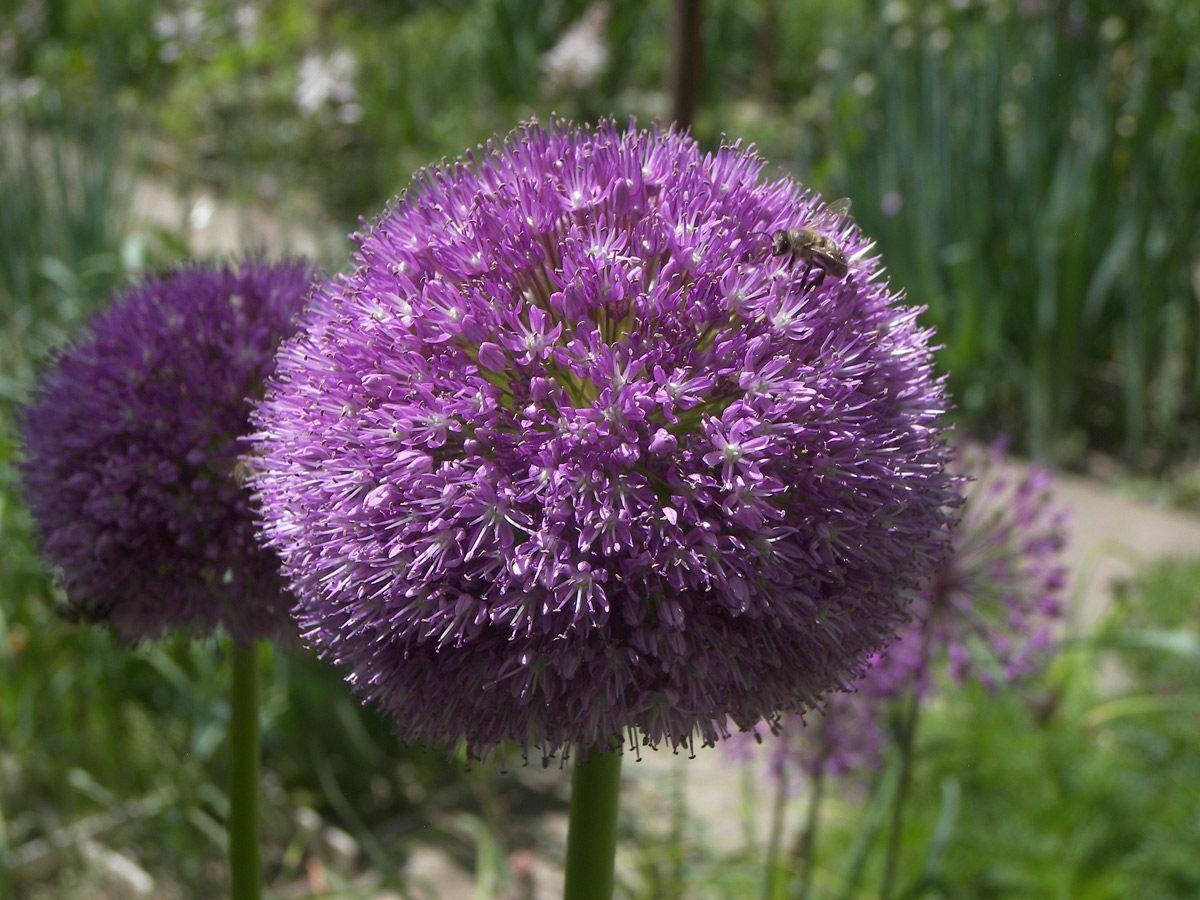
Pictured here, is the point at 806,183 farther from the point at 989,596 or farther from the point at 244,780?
the point at 244,780

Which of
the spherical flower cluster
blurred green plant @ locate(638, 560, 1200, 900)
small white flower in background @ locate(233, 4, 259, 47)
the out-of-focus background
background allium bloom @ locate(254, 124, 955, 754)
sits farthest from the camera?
small white flower in background @ locate(233, 4, 259, 47)

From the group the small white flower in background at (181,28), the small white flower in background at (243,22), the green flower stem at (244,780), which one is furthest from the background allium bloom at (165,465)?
the small white flower in background at (243,22)

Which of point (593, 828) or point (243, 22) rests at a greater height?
point (243, 22)

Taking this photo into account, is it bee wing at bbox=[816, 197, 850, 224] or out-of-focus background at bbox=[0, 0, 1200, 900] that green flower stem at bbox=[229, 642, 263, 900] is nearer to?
out-of-focus background at bbox=[0, 0, 1200, 900]

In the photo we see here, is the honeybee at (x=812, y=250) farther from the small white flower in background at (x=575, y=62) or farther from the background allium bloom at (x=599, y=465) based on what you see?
the small white flower in background at (x=575, y=62)

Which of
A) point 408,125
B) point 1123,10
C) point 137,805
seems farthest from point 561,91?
point 137,805

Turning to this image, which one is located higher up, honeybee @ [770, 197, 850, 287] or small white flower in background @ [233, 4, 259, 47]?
small white flower in background @ [233, 4, 259, 47]

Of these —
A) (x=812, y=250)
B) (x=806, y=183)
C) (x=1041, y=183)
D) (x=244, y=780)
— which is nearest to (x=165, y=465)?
(x=244, y=780)

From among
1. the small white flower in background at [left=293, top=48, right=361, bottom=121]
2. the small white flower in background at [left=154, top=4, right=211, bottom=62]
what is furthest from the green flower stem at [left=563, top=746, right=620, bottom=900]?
the small white flower in background at [left=293, top=48, right=361, bottom=121]
